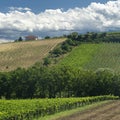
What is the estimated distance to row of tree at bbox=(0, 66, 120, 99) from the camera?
13150 cm

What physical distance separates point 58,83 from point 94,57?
46.6 m

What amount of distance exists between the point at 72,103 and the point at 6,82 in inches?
2444

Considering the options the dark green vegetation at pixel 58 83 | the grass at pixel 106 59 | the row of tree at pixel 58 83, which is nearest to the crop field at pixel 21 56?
the grass at pixel 106 59

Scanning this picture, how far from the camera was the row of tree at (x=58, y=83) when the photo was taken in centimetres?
13150

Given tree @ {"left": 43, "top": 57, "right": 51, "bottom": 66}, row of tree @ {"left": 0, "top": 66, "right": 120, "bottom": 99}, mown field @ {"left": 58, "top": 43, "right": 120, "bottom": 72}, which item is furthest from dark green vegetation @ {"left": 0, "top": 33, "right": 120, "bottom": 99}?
tree @ {"left": 43, "top": 57, "right": 51, "bottom": 66}

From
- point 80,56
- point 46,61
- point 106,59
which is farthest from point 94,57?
point 46,61

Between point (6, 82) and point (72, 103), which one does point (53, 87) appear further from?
point (72, 103)

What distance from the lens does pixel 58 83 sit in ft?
438

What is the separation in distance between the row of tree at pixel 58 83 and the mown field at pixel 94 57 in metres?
25.1

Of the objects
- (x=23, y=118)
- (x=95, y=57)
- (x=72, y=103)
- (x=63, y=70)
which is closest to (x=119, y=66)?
(x=95, y=57)

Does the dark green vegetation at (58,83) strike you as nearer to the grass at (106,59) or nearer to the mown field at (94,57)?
the grass at (106,59)

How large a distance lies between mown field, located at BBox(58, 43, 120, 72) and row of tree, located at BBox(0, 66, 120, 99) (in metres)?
25.1

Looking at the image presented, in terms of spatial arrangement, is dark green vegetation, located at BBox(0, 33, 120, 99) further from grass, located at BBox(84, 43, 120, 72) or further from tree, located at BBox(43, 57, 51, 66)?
tree, located at BBox(43, 57, 51, 66)

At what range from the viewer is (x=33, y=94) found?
13575cm
